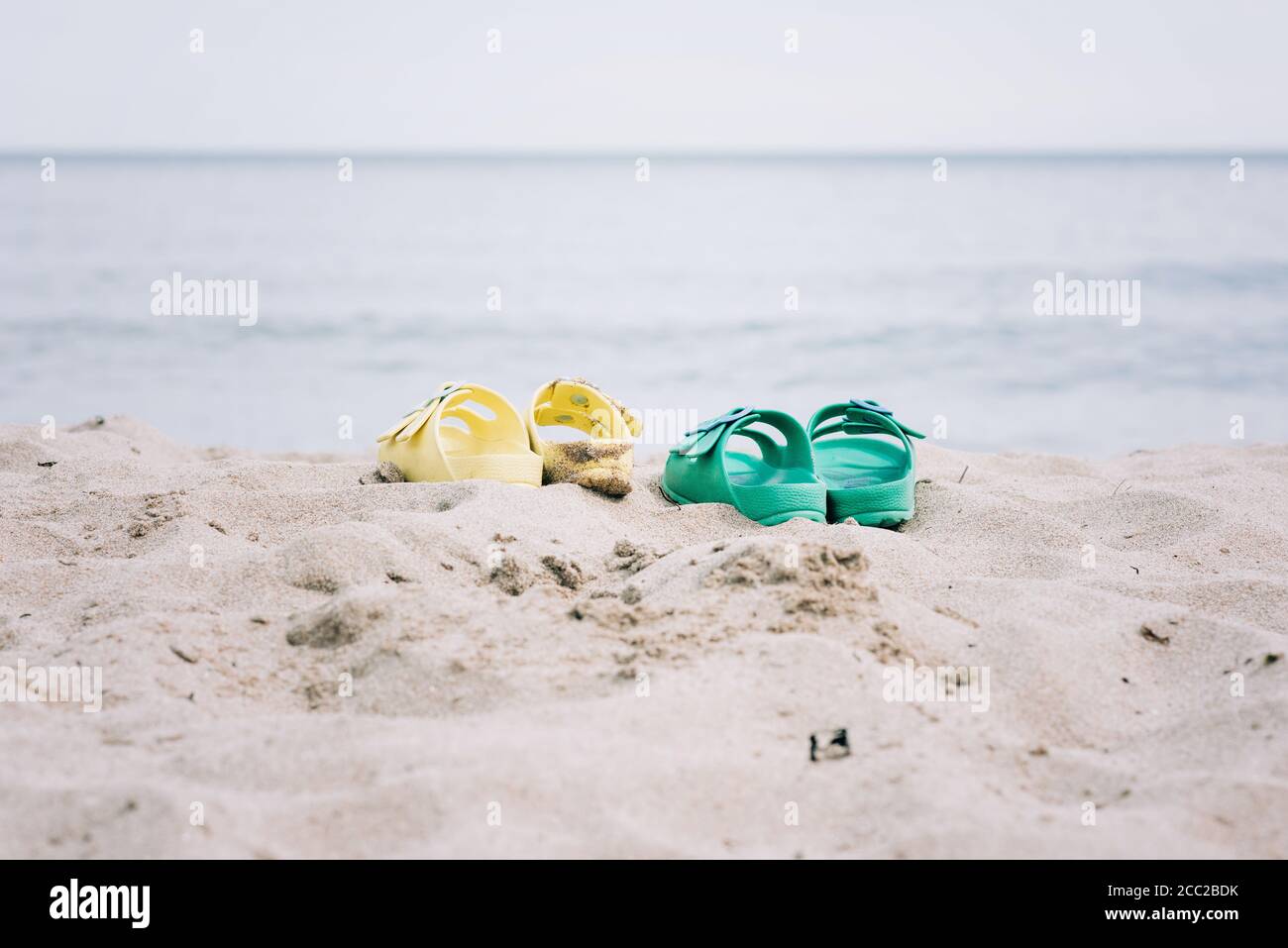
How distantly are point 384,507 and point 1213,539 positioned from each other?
234cm

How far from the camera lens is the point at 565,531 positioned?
2846 millimetres

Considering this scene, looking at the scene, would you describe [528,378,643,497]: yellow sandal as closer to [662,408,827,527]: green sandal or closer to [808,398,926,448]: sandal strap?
[662,408,827,527]: green sandal

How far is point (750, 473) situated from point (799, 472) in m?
0.16

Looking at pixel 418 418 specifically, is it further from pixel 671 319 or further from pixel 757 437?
pixel 671 319

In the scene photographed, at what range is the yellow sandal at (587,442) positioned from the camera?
3.24 metres

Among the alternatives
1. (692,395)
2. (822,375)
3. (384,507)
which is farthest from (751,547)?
(822,375)

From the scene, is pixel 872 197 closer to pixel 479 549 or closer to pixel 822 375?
pixel 822 375

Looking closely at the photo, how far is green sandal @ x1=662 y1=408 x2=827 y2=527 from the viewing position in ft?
10.1
